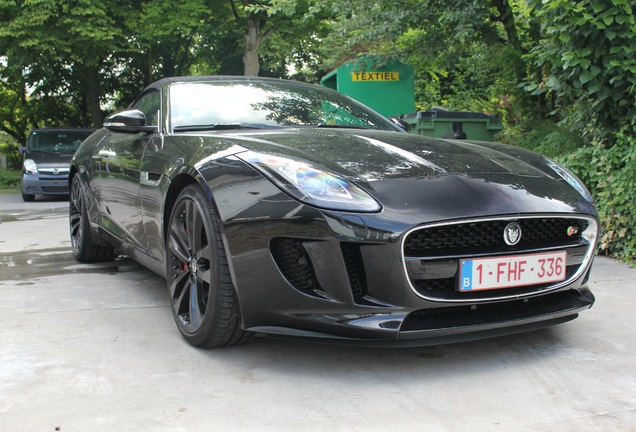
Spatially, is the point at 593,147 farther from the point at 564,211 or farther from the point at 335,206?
the point at 335,206

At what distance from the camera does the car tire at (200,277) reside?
264 cm

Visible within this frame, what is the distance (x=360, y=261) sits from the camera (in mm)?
2375

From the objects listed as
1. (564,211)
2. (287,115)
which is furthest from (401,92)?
(564,211)

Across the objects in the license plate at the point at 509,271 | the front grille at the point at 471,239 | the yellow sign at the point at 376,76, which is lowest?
the license plate at the point at 509,271

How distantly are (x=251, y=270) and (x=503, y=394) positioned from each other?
1.03m

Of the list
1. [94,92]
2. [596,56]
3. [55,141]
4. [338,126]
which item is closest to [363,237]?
[338,126]

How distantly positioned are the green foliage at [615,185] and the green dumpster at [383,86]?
6.02 meters

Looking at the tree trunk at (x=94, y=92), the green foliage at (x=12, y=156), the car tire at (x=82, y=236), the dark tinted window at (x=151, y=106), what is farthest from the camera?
the green foliage at (x=12, y=156)

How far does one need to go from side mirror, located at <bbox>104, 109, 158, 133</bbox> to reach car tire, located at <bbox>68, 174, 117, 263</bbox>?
136cm

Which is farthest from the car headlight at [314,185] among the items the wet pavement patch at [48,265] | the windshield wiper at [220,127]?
the wet pavement patch at [48,265]

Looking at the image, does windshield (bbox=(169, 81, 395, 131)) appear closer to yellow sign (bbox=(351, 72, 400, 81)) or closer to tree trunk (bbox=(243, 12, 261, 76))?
yellow sign (bbox=(351, 72, 400, 81))

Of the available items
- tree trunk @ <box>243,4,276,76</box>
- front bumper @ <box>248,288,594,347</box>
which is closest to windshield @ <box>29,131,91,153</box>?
tree trunk @ <box>243,4,276,76</box>

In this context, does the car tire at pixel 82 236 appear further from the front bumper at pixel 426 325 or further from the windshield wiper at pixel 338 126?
the front bumper at pixel 426 325

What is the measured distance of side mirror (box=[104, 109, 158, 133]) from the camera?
359 centimetres
